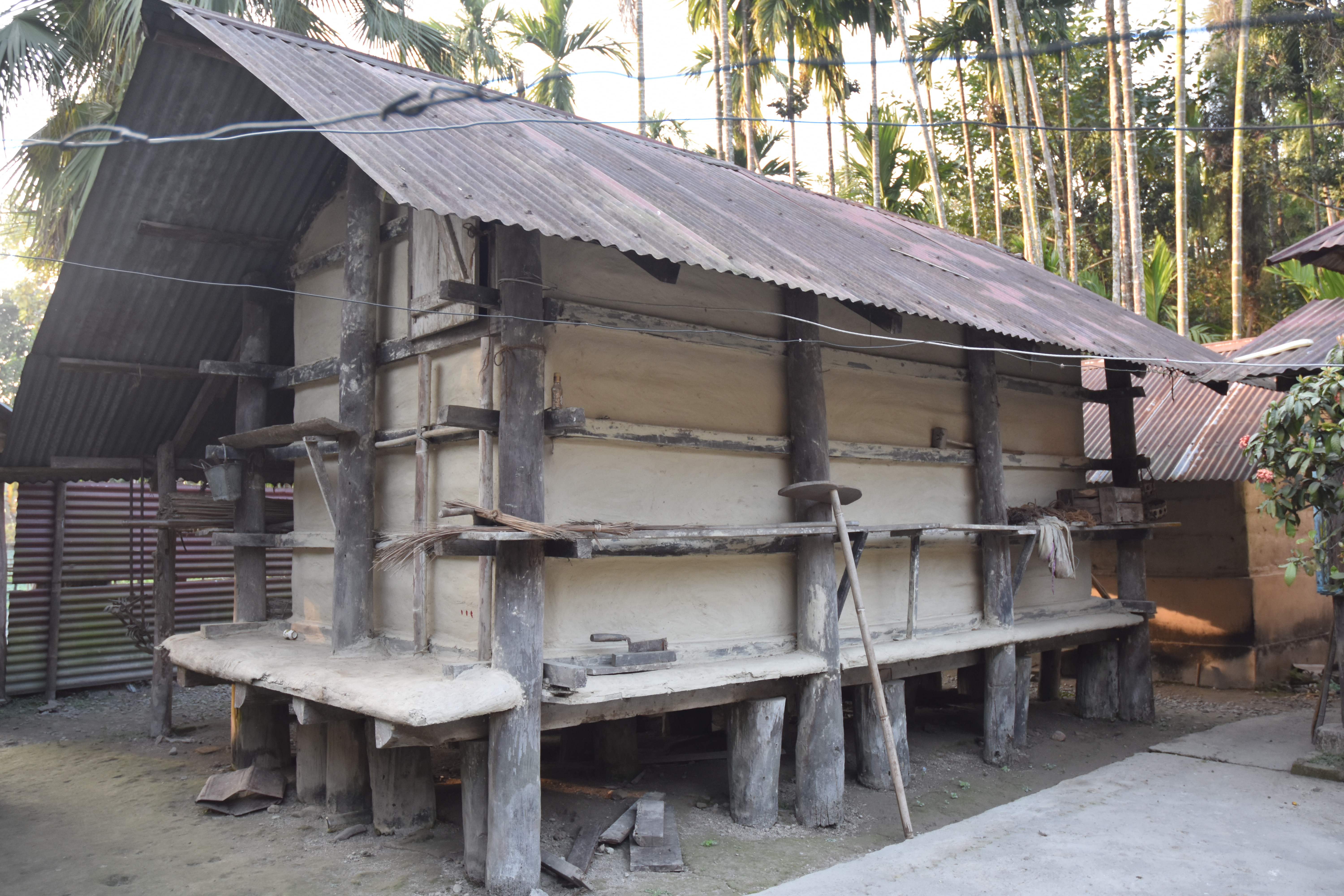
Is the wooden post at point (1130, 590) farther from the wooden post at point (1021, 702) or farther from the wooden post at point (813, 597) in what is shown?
the wooden post at point (813, 597)

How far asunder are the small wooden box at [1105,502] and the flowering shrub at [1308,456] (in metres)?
1.94

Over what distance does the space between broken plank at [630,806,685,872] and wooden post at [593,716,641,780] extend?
1.21 m

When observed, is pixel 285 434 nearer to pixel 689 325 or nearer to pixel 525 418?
pixel 525 418

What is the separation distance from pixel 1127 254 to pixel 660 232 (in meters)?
18.8

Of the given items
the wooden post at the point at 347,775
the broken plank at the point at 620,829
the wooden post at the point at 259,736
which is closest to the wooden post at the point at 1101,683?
the broken plank at the point at 620,829

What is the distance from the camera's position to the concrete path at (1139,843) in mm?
4934

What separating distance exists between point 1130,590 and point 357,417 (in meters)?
7.73

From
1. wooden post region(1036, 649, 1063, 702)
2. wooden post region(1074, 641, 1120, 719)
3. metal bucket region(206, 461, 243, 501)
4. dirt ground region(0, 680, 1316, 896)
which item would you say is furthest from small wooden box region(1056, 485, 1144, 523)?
metal bucket region(206, 461, 243, 501)

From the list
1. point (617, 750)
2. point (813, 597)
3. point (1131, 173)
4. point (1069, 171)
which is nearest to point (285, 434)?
point (617, 750)

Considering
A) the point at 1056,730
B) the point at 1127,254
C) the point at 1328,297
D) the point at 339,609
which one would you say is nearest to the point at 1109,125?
the point at 1127,254

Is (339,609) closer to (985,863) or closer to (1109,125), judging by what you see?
(985,863)

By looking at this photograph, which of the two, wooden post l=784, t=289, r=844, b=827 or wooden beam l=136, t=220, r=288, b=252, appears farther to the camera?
wooden beam l=136, t=220, r=288, b=252

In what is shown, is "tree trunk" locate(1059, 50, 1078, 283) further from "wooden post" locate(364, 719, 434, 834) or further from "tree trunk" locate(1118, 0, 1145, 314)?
"wooden post" locate(364, 719, 434, 834)

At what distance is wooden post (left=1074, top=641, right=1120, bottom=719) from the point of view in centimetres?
975
